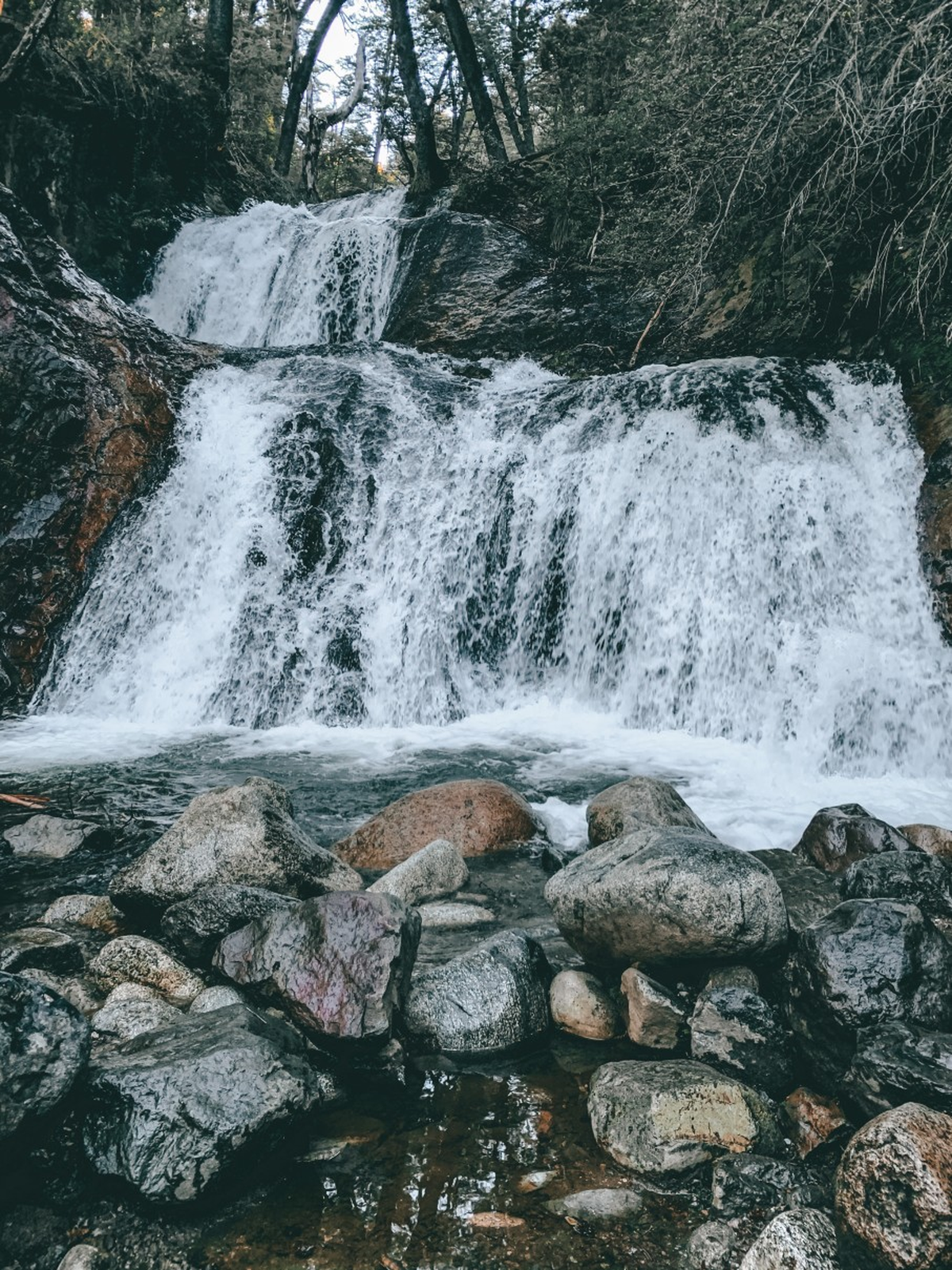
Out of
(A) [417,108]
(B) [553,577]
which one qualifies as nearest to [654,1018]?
(B) [553,577]

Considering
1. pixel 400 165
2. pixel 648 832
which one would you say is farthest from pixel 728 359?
pixel 400 165

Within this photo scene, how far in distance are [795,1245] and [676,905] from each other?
112 cm

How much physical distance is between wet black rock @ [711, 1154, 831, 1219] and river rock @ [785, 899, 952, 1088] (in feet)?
1.39

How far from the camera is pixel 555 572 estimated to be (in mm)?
8438

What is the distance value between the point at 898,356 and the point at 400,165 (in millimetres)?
26437

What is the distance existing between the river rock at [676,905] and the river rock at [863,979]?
20cm

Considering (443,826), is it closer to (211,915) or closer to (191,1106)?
(211,915)

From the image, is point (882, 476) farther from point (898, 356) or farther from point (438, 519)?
point (438, 519)

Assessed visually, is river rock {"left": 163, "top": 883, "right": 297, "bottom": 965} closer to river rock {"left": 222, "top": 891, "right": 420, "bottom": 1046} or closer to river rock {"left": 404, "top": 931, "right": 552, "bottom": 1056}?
river rock {"left": 222, "top": 891, "right": 420, "bottom": 1046}

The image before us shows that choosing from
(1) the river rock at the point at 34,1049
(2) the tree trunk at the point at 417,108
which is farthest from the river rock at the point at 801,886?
(2) the tree trunk at the point at 417,108

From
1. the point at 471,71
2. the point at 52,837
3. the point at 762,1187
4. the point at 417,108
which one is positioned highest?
the point at 471,71

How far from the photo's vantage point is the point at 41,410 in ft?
28.5

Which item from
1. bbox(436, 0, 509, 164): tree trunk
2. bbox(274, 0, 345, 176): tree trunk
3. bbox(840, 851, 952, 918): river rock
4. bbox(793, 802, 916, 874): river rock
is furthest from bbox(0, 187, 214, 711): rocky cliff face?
bbox(274, 0, 345, 176): tree trunk

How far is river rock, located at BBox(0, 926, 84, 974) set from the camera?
3.03 meters
